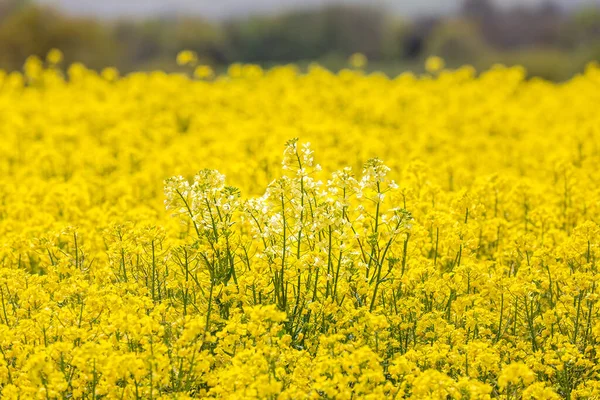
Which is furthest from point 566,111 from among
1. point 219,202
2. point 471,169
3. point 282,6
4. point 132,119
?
point 282,6

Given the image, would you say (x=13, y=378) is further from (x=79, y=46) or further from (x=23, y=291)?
(x=79, y=46)

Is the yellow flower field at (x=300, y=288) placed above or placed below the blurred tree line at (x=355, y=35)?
below

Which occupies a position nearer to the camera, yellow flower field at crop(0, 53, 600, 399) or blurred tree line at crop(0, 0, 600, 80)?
yellow flower field at crop(0, 53, 600, 399)

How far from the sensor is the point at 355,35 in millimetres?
41969

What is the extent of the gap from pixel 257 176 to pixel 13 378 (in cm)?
452

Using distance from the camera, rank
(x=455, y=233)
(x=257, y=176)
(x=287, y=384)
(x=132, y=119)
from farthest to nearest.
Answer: (x=132, y=119) < (x=257, y=176) < (x=455, y=233) < (x=287, y=384)

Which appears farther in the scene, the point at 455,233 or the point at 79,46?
the point at 79,46

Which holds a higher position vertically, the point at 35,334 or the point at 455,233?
the point at 455,233

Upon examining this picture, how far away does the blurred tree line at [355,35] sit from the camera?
35875mm

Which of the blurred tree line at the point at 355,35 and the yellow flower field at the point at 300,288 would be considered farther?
the blurred tree line at the point at 355,35

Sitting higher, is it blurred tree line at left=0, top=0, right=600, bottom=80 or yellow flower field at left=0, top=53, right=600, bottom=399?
blurred tree line at left=0, top=0, right=600, bottom=80

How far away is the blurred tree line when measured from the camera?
3588cm

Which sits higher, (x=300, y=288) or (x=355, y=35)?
(x=355, y=35)

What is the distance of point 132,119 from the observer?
1435cm
